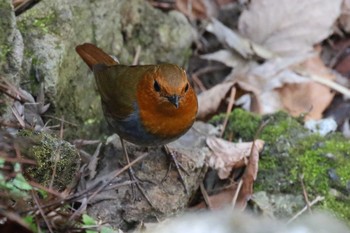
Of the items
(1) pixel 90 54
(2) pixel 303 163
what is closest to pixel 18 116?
(1) pixel 90 54

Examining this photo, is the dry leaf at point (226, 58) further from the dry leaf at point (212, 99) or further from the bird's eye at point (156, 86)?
the bird's eye at point (156, 86)

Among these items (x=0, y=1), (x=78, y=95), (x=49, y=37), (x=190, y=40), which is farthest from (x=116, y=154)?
(x=190, y=40)

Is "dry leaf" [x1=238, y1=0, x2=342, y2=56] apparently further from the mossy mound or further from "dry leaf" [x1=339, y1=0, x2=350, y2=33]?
the mossy mound

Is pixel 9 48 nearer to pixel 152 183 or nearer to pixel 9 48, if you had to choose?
pixel 9 48

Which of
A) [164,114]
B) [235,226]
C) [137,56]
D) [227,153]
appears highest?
[235,226]

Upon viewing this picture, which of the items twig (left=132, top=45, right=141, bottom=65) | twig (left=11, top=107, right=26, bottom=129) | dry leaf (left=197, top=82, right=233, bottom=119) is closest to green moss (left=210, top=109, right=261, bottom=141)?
dry leaf (left=197, top=82, right=233, bottom=119)

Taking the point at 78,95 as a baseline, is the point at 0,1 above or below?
above

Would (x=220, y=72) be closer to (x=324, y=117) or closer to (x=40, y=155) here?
(x=324, y=117)
